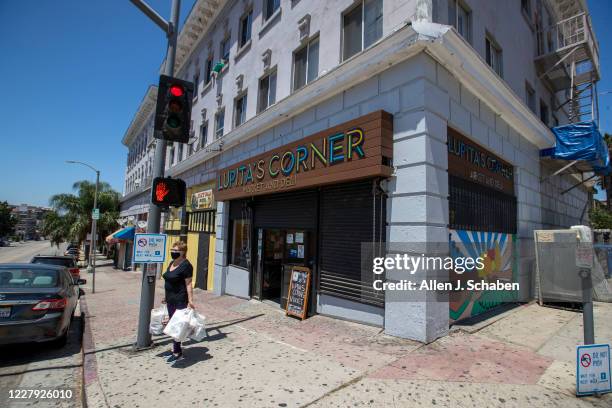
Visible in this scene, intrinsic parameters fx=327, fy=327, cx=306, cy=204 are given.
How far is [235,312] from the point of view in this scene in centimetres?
898

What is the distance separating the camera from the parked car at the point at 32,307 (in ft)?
17.4

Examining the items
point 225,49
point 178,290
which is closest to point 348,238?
point 178,290

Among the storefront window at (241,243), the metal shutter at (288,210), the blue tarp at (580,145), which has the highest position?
the blue tarp at (580,145)

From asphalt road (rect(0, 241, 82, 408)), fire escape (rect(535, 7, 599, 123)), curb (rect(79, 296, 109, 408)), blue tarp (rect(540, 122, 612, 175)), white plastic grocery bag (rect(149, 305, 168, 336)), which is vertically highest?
fire escape (rect(535, 7, 599, 123))

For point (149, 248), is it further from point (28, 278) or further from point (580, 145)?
point (580, 145)

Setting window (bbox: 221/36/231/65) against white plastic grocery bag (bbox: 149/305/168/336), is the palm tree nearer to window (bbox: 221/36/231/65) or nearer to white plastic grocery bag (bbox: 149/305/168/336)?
window (bbox: 221/36/231/65)

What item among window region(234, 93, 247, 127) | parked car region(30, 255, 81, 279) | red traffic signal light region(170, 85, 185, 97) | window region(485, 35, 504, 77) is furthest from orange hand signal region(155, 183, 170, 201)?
parked car region(30, 255, 81, 279)

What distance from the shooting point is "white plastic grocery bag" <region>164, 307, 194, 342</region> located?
5.02 m

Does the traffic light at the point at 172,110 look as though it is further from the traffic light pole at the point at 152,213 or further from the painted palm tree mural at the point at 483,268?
the painted palm tree mural at the point at 483,268

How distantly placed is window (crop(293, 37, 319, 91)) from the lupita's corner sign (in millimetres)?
2555

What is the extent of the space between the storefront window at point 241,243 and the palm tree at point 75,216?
28.4 metres

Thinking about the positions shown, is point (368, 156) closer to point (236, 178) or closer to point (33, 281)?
point (236, 178)

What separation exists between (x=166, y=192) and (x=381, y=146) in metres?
4.13

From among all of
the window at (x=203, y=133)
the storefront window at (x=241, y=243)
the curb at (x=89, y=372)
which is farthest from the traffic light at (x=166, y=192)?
the window at (x=203, y=133)
